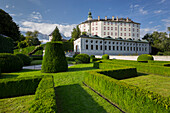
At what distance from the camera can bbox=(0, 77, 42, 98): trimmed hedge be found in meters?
3.97

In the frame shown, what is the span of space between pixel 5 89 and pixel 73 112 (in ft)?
11.6

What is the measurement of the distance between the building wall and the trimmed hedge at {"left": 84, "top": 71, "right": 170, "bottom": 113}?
29.6 m

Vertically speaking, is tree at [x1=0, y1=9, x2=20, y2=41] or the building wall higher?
tree at [x1=0, y1=9, x2=20, y2=41]

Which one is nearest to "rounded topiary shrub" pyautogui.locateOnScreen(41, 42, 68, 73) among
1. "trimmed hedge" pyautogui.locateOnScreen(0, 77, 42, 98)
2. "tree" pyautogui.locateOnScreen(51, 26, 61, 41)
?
"trimmed hedge" pyautogui.locateOnScreen(0, 77, 42, 98)

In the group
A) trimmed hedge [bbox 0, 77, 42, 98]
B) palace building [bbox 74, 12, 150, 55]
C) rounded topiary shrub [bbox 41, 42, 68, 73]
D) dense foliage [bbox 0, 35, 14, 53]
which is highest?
palace building [bbox 74, 12, 150, 55]

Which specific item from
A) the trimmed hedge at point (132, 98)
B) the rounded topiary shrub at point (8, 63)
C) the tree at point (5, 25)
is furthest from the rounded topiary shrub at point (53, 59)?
the tree at point (5, 25)

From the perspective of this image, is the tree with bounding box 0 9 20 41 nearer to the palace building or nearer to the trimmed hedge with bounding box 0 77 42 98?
the palace building

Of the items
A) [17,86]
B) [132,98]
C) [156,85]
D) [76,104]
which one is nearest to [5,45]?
[17,86]

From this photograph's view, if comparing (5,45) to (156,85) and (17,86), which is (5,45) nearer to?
(17,86)

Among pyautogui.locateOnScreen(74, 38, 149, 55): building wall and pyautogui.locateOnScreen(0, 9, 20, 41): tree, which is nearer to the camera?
pyautogui.locateOnScreen(0, 9, 20, 41): tree

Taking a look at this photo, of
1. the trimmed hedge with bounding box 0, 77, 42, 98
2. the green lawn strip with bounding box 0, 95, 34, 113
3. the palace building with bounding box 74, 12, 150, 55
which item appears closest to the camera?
the green lawn strip with bounding box 0, 95, 34, 113

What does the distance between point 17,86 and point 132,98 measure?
5034mm

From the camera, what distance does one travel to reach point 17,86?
4129 mm

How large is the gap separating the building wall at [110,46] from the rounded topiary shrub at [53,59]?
967 inches
